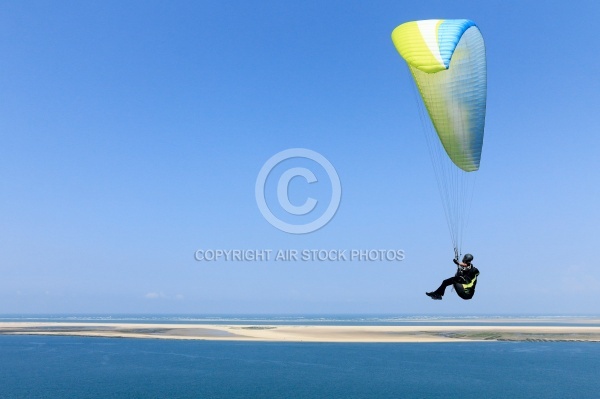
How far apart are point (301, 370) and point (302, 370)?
0.07m

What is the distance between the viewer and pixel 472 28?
627 inches

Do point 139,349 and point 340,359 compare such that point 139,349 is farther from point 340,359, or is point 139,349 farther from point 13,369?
point 340,359

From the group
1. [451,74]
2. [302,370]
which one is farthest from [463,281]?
[302,370]

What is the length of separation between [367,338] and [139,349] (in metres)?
28.2

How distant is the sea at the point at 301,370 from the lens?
29.8 metres

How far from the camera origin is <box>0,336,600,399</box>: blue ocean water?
29828 mm

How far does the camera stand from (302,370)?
37.0 metres

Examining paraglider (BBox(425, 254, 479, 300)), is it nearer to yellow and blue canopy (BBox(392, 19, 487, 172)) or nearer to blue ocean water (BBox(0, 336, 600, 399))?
yellow and blue canopy (BBox(392, 19, 487, 172))

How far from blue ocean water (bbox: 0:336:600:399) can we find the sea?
69 millimetres

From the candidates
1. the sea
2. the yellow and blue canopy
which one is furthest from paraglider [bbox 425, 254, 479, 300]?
the sea

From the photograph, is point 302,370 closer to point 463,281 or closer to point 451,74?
point 463,281

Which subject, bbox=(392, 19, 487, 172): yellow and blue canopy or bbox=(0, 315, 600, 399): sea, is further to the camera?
bbox=(0, 315, 600, 399): sea

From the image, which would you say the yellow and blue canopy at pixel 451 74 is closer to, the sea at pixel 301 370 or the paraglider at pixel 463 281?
the paraglider at pixel 463 281

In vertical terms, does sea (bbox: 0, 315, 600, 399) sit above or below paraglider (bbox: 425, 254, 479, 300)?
below
